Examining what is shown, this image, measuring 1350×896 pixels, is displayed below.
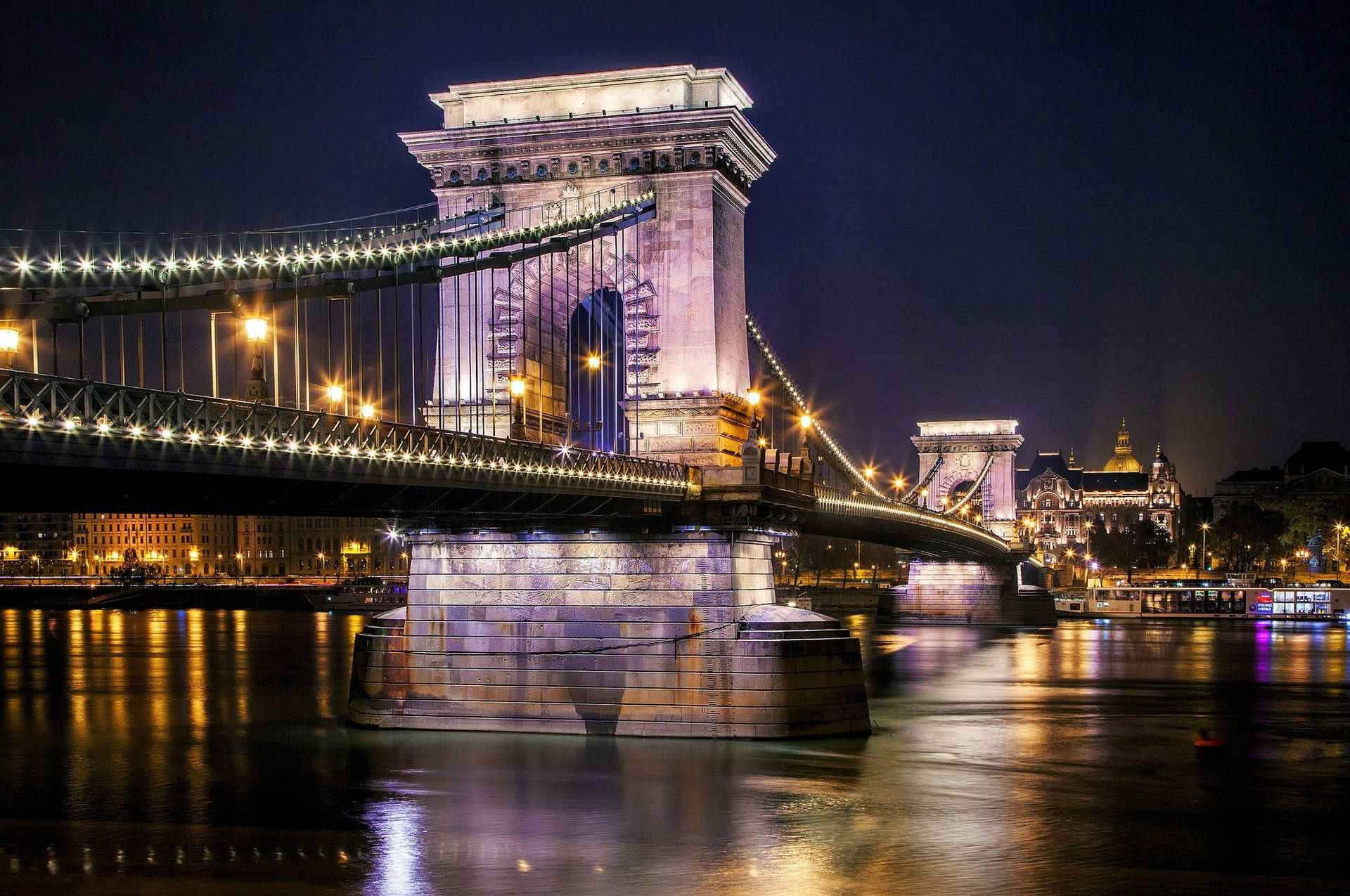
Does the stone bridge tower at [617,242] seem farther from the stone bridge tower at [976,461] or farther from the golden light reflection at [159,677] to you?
the stone bridge tower at [976,461]

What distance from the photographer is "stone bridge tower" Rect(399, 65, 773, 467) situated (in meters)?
42.8

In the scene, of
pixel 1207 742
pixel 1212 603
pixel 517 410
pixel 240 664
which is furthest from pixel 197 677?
pixel 1212 603

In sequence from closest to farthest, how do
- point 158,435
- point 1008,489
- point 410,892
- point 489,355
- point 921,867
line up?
point 158,435
point 410,892
point 921,867
point 489,355
point 1008,489

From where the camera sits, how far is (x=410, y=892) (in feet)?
73.8

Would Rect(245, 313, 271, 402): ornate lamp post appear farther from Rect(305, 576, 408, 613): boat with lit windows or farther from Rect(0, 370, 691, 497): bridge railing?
Rect(305, 576, 408, 613): boat with lit windows

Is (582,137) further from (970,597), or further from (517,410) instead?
(970,597)

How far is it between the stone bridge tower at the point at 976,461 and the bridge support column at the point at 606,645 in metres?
98.4

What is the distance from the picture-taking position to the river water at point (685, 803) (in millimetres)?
23734

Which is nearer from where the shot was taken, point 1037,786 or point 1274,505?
point 1037,786

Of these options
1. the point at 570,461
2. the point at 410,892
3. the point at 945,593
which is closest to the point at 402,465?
the point at 570,461

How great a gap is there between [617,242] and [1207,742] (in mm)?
21309

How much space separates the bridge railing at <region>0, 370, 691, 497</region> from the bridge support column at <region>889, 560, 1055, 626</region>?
6869 centimetres

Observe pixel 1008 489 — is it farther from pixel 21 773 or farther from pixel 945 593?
pixel 21 773

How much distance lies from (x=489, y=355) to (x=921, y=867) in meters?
22.8
